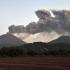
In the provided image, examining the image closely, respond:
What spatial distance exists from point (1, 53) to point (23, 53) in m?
11.2

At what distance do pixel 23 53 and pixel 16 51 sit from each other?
5.14 meters

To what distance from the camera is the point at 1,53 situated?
132 meters

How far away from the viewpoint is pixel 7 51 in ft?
432

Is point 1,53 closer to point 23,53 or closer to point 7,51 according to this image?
point 7,51

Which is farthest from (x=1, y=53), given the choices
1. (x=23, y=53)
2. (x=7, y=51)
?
(x=23, y=53)

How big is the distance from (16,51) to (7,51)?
4243 millimetres

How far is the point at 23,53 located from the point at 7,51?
9.01m

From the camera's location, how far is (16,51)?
438 feet

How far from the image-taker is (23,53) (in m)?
137
